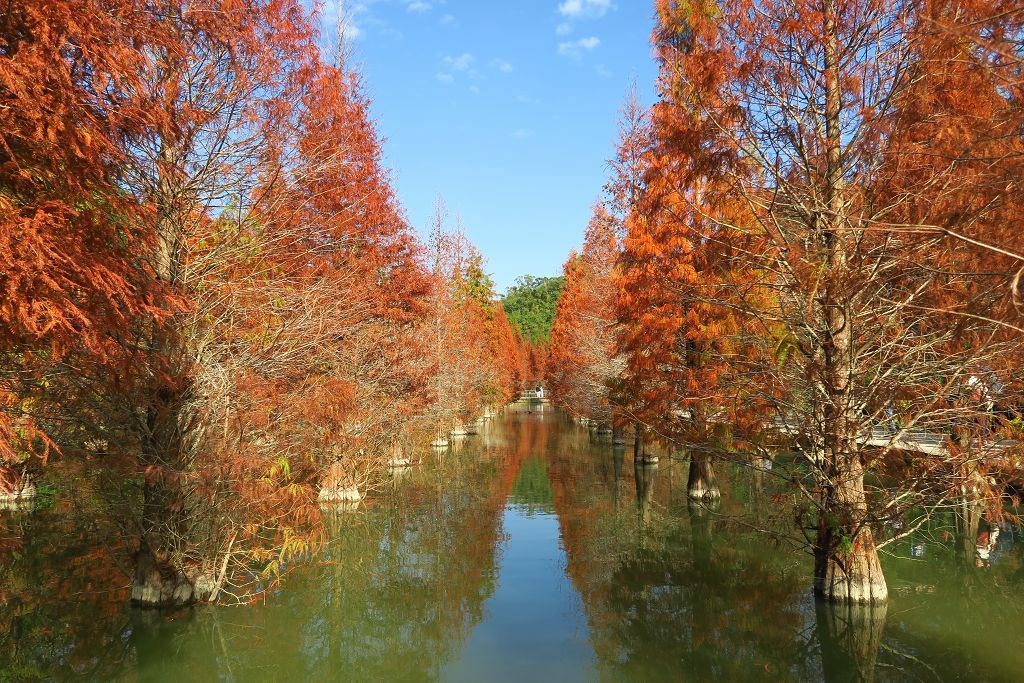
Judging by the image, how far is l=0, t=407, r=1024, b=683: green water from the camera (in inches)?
328

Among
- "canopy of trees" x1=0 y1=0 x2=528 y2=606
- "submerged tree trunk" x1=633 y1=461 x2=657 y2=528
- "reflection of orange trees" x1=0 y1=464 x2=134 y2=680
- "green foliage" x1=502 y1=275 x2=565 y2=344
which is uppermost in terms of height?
"green foliage" x1=502 y1=275 x2=565 y2=344

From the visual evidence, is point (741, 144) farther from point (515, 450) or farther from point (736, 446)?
point (515, 450)

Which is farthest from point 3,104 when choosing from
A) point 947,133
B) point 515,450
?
point 515,450

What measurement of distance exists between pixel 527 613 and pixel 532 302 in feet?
363

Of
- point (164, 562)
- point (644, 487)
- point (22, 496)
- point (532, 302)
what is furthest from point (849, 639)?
point (532, 302)

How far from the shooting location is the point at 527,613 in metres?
10.5

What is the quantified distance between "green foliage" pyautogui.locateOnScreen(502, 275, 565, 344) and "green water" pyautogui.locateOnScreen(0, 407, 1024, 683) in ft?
283

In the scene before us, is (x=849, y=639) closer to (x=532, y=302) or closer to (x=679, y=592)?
(x=679, y=592)

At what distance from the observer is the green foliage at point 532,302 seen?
10881 cm

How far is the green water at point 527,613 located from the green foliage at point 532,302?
86.3 m

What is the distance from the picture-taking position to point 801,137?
9617 millimetres

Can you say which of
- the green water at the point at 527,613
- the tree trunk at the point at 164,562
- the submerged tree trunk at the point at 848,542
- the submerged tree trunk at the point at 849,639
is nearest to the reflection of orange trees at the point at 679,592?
the green water at the point at 527,613

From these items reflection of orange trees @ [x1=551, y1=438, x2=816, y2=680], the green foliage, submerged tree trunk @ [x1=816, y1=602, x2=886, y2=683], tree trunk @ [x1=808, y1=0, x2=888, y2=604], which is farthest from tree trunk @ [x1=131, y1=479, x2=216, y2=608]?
the green foliage

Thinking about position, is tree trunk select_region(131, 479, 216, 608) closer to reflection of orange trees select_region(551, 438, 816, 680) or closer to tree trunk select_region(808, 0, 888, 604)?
reflection of orange trees select_region(551, 438, 816, 680)
